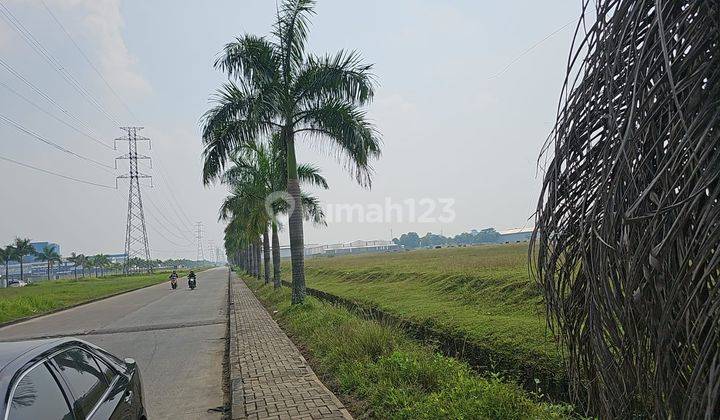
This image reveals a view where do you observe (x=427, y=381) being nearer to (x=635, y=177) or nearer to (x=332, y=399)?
(x=332, y=399)

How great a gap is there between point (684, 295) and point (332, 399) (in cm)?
548

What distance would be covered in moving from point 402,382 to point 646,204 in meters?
4.96

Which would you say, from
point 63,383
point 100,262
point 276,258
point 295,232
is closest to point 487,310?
point 295,232

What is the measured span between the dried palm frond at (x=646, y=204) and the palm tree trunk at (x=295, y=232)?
44.8ft

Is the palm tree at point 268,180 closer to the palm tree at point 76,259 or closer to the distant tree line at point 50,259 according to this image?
the distant tree line at point 50,259

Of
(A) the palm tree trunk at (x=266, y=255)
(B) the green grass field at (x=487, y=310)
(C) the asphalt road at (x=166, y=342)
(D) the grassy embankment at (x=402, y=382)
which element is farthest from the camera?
(A) the palm tree trunk at (x=266, y=255)

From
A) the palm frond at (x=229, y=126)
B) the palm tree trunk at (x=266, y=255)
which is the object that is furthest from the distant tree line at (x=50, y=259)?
the palm frond at (x=229, y=126)

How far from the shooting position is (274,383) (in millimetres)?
7848

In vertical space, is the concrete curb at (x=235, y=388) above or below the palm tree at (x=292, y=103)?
below

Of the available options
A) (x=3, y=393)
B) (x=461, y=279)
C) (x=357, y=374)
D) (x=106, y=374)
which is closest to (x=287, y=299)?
(x=461, y=279)

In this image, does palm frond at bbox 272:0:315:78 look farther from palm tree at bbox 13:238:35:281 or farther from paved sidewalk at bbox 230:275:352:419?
palm tree at bbox 13:238:35:281

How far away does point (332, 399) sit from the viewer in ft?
21.8

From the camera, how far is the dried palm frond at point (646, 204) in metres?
1.61

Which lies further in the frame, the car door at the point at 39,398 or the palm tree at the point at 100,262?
the palm tree at the point at 100,262
